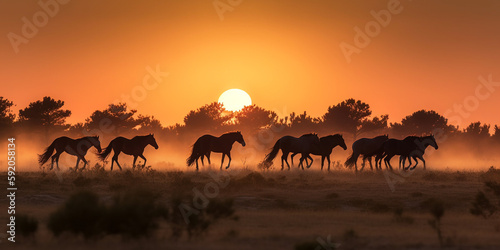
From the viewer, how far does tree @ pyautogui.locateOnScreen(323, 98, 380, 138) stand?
333 feet

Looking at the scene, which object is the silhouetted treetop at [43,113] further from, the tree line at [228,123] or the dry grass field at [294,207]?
the dry grass field at [294,207]

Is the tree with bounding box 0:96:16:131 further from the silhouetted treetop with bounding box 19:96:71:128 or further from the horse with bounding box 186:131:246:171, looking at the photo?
the horse with bounding box 186:131:246:171

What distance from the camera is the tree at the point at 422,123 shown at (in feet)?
342

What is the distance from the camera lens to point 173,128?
12412 centimetres

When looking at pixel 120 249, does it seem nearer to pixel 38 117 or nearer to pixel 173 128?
pixel 38 117

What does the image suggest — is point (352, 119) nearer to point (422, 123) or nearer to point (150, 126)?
point (422, 123)

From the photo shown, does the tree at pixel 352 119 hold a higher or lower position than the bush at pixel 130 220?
higher

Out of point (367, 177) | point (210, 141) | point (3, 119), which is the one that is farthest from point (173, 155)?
point (367, 177)

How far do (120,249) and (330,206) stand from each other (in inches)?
481

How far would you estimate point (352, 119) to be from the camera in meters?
101

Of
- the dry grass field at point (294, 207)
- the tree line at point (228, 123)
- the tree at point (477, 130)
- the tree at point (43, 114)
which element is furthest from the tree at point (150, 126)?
the dry grass field at point (294, 207)

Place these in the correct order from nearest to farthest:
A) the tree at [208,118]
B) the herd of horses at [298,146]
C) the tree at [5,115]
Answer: the herd of horses at [298,146], the tree at [5,115], the tree at [208,118]

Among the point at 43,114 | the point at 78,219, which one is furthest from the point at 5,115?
the point at 78,219

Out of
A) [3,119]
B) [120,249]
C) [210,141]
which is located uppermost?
[3,119]
